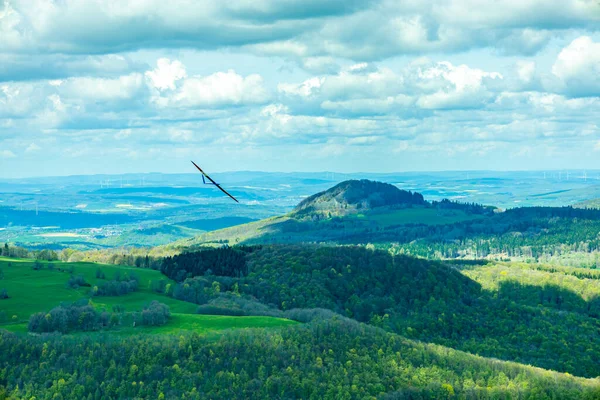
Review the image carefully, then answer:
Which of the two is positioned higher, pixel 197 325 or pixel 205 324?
pixel 197 325

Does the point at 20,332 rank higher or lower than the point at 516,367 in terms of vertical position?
higher

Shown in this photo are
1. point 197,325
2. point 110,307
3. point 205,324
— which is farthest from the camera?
point 110,307

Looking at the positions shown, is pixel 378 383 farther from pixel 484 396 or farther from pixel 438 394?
pixel 484 396

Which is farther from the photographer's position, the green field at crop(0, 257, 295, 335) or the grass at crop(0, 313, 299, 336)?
the green field at crop(0, 257, 295, 335)

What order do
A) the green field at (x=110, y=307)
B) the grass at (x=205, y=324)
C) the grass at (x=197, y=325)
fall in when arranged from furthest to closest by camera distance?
the green field at (x=110, y=307)
the grass at (x=205, y=324)
the grass at (x=197, y=325)

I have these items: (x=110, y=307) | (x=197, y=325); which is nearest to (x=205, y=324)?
(x=197, y=325)

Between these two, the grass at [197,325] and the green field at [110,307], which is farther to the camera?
the green field at [110,307]

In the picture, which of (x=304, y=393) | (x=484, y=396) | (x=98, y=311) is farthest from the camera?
(x=98, y=311)

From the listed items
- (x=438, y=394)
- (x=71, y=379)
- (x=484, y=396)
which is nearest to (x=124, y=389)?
(x=71, y=379)

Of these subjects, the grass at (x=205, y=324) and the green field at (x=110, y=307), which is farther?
the green field at (x=110, y=307)

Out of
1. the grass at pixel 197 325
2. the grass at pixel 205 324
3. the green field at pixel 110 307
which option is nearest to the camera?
the grass at pixel 197 325

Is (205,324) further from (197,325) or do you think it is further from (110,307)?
(110,307)
